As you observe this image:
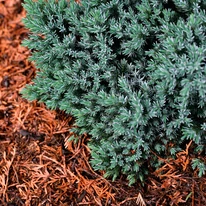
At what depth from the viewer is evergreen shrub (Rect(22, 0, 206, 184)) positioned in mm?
2178

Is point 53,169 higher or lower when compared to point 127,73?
lower

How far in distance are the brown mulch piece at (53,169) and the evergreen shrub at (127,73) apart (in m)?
0.10

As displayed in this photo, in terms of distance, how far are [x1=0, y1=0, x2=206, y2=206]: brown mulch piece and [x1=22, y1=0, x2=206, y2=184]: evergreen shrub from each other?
3.8 inches

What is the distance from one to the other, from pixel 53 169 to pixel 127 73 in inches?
33.4

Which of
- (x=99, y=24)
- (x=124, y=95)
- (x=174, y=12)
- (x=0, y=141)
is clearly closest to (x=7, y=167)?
(x=0, y=141)

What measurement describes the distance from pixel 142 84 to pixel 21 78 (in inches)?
47.6

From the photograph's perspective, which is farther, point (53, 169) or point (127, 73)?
point (53, 169)

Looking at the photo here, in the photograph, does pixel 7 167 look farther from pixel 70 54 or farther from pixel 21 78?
pixel 70 54

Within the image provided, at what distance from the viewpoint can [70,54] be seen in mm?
2383

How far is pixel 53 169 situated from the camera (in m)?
2.72

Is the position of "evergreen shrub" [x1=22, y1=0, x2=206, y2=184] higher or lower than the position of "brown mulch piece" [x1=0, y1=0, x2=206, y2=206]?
higher

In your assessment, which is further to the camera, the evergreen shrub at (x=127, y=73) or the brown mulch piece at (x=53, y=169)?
the brown mulch piece at (x=53, y=169)

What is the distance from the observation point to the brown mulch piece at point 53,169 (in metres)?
2.50

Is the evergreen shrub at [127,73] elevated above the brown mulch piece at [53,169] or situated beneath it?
elevated above
